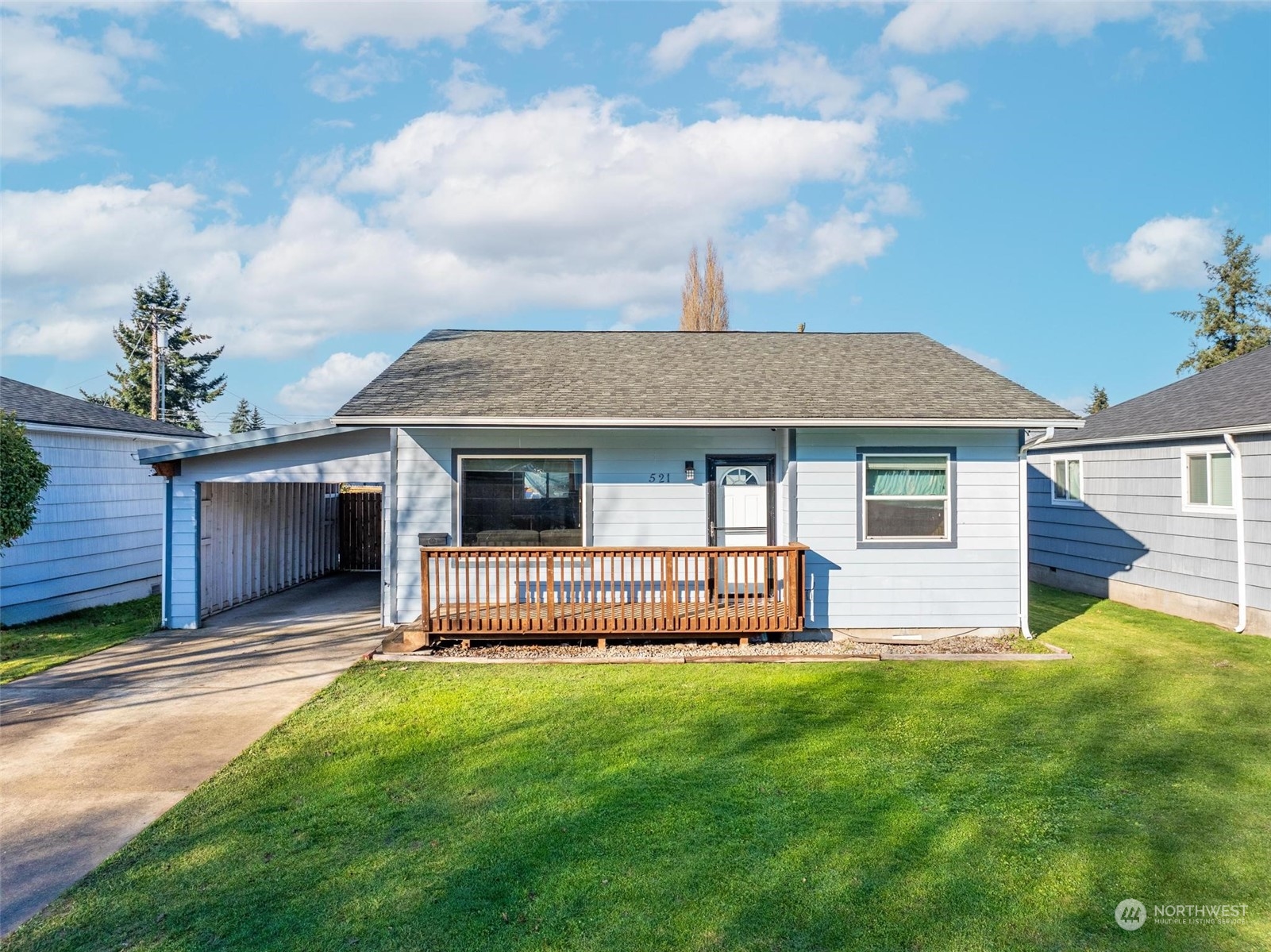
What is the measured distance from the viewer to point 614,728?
5.05m

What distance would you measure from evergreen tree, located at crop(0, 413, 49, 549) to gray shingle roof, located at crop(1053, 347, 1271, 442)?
570 inches

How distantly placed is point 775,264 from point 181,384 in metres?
28.0

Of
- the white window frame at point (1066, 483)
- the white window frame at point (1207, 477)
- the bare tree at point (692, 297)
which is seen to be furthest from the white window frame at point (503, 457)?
the bare tree at point (692, 297)

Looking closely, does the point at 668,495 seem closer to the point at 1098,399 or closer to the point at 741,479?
the point at 741,479

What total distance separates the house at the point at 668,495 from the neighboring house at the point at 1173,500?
2660 millimetres

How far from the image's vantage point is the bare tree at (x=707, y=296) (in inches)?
983

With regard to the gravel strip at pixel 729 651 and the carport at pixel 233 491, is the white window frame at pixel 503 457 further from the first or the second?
the gravel strip at pixel 729 651

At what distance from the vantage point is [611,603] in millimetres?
7715

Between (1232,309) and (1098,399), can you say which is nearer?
(1232,309)

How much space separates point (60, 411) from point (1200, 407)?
54.9 feet

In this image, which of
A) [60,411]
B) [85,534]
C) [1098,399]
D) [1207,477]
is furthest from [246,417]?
[1207,477]

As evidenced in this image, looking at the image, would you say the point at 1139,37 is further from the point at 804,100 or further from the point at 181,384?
the point at 181,384

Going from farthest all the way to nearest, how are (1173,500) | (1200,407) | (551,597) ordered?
1. (1200,407)
2. (1173,500)
3. (551,597)

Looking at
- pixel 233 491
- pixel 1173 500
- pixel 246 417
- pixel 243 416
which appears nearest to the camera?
pixel 1173 500
